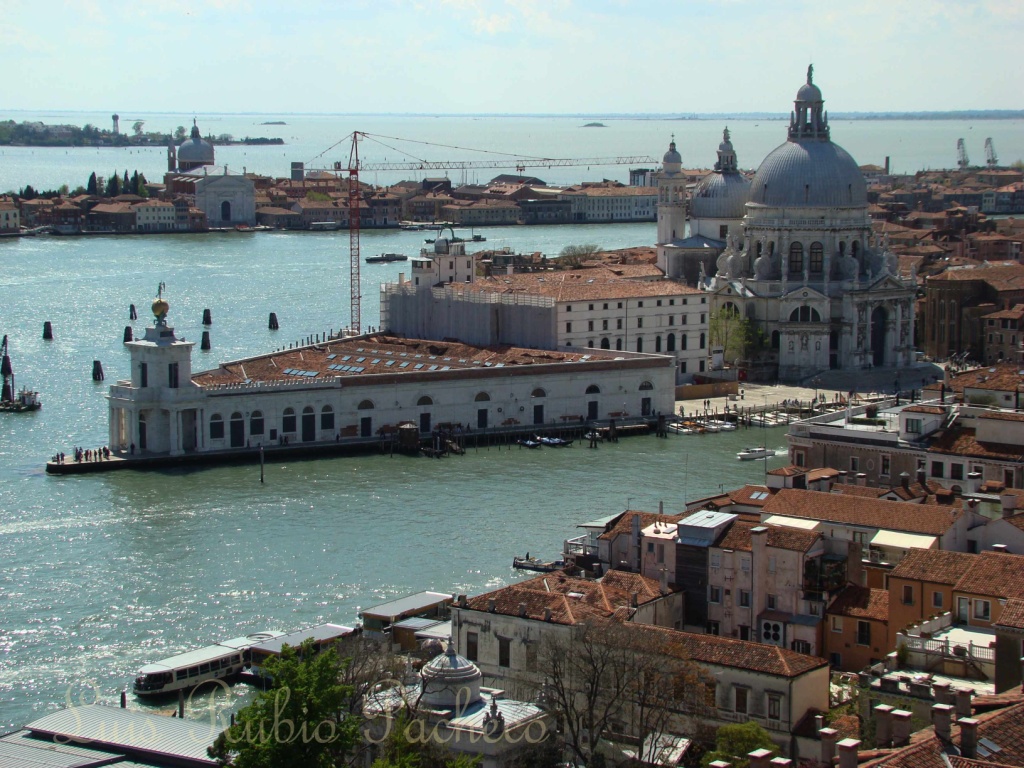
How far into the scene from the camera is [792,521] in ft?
65.4

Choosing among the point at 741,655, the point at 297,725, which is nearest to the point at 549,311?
the point at 741,655

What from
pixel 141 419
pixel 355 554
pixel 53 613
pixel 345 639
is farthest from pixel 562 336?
pixel 345 639

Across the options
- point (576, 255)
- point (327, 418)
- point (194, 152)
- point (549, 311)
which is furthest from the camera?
point (194, 152)

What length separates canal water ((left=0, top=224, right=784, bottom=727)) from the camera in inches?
855

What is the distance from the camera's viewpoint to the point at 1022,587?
1673 centimetres

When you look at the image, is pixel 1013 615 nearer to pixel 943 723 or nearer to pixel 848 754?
pixel 943 723

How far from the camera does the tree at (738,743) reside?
14297 millimetres

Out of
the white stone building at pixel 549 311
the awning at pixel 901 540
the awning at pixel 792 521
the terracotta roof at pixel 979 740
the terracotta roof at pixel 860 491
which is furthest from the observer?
the white stone building at pixel 549 311

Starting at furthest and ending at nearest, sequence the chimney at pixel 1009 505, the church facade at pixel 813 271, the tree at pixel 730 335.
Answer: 1. the church facade at pixel 813 271
2. the tree at pixel 730 335
3. the chimney at pixel 1009 505

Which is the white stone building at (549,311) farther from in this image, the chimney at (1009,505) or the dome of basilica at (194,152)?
the dome of basilica at (194,152)

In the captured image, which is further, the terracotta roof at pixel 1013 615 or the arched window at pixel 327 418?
the arched window at pixel 327 418

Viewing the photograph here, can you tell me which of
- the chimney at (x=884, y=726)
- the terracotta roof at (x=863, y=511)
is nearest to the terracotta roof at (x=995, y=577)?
the terracotta roof at (x=863, y=511)

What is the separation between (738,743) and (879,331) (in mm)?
33141

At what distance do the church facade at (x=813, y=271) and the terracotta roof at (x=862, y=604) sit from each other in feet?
88.4
